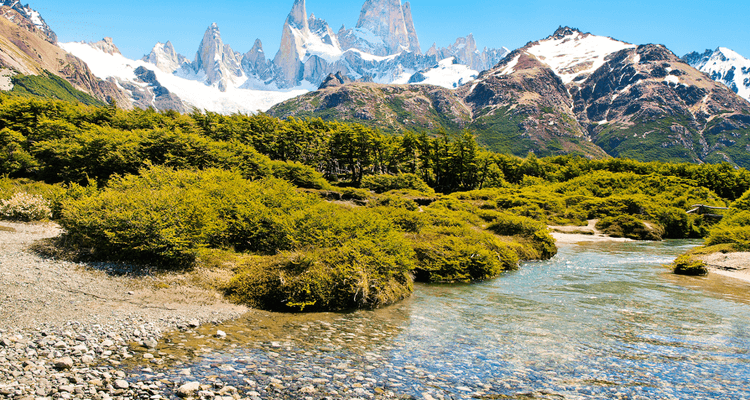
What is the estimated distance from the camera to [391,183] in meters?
57.3

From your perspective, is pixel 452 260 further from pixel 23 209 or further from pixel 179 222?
pixel 23 209

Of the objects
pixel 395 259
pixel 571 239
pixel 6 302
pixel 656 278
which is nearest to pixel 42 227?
pixel 6 302

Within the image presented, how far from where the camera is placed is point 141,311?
33.6 feet

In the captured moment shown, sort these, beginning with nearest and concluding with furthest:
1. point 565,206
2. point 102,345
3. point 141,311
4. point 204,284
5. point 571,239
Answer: point 102,345
point 141,311
point 204,284
point 571,239
point 565,206

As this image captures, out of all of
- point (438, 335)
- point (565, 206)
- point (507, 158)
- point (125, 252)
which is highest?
point (507, 158)

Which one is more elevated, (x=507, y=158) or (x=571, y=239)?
(x=507, y=158)

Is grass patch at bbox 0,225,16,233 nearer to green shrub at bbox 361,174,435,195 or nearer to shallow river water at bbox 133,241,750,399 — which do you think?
shallow river water at bbox 133,241,750,399

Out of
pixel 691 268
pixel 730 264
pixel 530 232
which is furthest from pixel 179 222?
pixel 730 264

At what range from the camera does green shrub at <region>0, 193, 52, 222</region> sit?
66.5 feet

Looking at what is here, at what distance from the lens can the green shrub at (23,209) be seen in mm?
20266

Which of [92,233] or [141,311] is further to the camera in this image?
[92,233]

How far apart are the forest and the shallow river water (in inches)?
87.7

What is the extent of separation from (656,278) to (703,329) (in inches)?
399

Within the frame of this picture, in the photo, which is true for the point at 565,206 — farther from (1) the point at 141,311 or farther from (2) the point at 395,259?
(1) the point at 141,311
